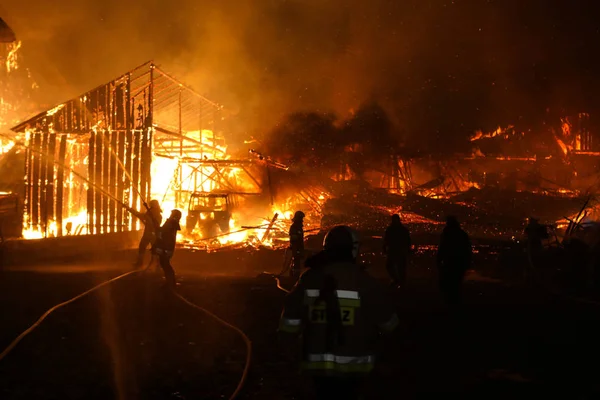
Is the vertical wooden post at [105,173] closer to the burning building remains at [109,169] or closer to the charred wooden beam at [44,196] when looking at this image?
the burning building remains at [109,169]

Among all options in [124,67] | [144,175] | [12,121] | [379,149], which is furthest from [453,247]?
[12,121]

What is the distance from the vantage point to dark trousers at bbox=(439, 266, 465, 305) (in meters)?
11.0

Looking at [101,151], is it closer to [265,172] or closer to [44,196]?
[44,196]

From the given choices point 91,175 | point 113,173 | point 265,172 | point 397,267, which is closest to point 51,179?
point 91,175

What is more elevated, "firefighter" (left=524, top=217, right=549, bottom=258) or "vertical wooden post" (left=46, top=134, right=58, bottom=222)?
"vertical wooden post" (left=46, top=134, right=58, bottom=222)

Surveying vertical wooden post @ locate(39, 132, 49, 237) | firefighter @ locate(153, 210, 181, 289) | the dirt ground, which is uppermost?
vertical wooden post @ locate(39, 132, 49, 237)

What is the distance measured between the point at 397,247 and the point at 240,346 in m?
5.87

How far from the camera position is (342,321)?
4.06 meters

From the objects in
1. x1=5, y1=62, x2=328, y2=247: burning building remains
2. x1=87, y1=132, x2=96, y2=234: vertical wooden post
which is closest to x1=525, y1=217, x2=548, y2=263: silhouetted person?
x1=5, y1=62, x2=328, y2=247: burning building remains

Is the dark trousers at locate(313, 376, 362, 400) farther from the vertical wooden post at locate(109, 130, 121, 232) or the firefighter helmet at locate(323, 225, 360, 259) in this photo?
the vertical wooden post at locate(109, 130, 121, 232)

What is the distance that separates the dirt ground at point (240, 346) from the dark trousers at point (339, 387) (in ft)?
6.61

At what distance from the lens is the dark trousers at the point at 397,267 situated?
13328 mm

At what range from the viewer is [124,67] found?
38.2 m

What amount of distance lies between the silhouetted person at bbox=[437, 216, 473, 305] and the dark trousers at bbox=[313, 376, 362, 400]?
7288mm
